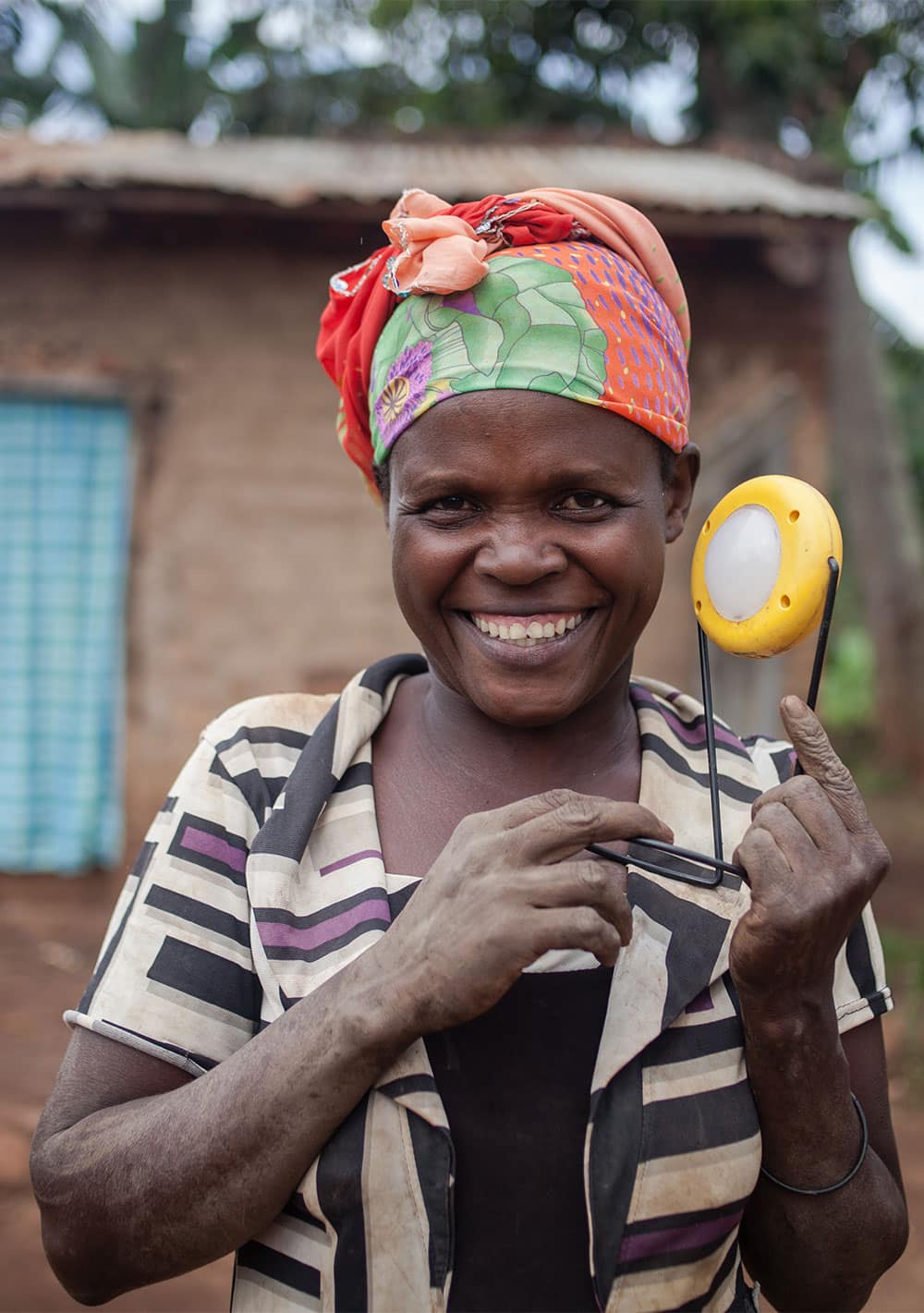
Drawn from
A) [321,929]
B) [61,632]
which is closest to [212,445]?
[61,632]

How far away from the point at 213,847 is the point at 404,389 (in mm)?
643

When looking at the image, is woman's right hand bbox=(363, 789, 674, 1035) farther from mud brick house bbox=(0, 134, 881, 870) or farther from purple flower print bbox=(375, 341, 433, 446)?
mud brick house bbox=(0, 134, 881, 870)

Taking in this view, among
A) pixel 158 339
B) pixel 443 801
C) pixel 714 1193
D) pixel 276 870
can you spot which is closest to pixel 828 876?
pixel 714 1193

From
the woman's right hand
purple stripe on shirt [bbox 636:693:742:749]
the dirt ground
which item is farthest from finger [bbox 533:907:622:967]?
the dirt ground

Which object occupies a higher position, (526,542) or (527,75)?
(527,75)

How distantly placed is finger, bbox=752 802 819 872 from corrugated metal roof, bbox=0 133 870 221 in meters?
4.48

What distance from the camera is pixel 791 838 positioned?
4.25 feet

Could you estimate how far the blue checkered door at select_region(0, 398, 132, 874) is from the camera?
6.09m

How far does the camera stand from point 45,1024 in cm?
506

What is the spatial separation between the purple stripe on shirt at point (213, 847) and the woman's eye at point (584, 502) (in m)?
0.61

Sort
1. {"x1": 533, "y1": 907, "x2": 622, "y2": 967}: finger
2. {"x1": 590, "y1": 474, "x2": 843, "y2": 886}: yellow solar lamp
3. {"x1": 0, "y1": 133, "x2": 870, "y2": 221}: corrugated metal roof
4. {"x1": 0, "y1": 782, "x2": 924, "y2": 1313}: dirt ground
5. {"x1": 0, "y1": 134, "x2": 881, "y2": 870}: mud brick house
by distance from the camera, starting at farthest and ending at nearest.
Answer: {"x1": 0, "y1": 134, "x2": 881, "y2": 870}: mud brick house
{"x1": 0, "y1": 133, "x2": 870, "y2": 221}: corrugated metal roof
{"x1": 0, "y1": 782, "x2": 924, "y2": 1313}: dirt ground
{"x1": 590, "y1": 474, "x2": 843, "y2": 886}: yellow solar lamp
{"x1": 533, "y1": 907, "x2": 622, "y2": 967}: finger

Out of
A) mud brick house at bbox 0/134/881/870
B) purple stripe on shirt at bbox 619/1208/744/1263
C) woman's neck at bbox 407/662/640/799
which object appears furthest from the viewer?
mud brick house at bbox 0/134/881/870

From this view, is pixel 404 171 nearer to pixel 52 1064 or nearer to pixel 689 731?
pixel 52 1064

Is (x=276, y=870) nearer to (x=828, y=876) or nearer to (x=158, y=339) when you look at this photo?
(x=828, y=876)
